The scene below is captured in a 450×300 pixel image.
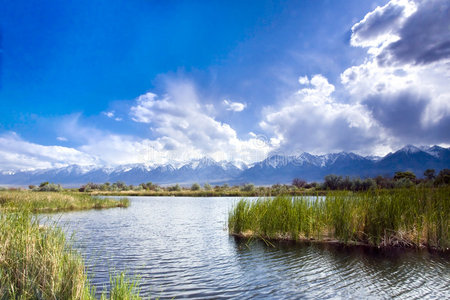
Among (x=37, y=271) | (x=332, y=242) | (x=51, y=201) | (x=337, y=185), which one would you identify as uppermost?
(x=337, y=185)

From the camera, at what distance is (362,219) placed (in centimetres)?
1351

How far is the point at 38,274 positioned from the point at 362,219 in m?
13.5

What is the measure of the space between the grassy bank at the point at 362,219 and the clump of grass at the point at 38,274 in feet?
33.7

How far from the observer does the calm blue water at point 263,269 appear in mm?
7688

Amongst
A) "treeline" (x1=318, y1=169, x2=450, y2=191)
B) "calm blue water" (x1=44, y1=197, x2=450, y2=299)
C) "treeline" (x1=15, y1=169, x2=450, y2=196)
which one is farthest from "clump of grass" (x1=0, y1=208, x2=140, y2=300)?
"treeline" (x1=318, y1=169, x2=450, y2=191)

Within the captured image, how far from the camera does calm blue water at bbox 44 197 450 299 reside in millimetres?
7688

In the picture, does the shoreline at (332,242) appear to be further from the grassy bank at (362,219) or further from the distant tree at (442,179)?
the distant tree at (442,179)

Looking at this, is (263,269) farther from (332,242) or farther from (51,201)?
(51,201)

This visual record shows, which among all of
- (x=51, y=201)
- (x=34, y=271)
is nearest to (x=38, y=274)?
(x=34, y=271)

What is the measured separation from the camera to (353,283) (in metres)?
8.36

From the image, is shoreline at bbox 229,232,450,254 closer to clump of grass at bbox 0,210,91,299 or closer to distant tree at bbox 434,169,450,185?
distant tree at bbox 434,169,450,185

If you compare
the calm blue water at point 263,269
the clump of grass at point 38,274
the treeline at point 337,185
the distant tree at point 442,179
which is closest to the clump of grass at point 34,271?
the clump of grass at point 38,274

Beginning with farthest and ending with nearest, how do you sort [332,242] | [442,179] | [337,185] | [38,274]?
[337,185], [442,179], [332,242], [38,274]

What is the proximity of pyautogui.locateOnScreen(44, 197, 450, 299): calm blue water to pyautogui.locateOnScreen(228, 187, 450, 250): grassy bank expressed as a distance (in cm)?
111
